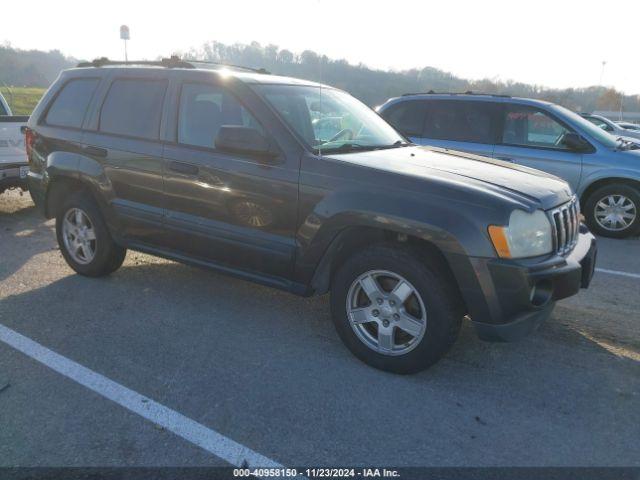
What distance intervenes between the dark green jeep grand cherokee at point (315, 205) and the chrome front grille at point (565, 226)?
0.05 ft

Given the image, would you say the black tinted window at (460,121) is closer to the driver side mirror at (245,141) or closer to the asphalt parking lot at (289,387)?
the asphalt parking lot at (289,387)

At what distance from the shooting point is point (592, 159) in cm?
697

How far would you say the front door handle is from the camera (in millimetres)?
3861

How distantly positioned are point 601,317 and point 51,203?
5041mm

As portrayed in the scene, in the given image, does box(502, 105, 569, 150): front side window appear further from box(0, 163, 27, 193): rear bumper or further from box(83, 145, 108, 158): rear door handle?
box(0, 163, 27, 193): rear bumper

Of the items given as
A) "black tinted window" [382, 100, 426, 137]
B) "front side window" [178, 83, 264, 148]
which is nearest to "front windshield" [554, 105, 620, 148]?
"black tinted window" [382, 100, 426, 137]

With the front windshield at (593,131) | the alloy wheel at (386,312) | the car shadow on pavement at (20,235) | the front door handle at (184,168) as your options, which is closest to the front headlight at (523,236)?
the alloy wheel at (386,312)

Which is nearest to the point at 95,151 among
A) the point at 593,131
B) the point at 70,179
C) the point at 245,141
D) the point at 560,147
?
the point at 70,179

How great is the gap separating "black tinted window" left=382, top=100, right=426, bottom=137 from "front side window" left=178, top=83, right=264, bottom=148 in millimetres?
4290

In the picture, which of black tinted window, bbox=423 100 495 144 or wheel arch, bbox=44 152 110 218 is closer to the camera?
wheel arch, bbox=44 152 110 218

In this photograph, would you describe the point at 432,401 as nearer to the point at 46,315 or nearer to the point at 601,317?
the point at 601,317

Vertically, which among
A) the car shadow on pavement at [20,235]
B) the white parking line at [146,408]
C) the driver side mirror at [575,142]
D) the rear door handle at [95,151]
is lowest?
the white parking line at [146,408]

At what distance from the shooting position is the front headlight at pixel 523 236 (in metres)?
2.85

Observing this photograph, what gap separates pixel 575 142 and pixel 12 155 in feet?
25.1
